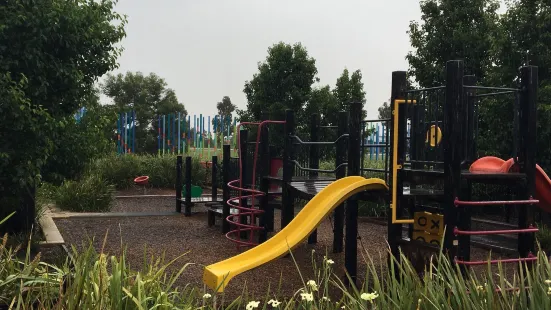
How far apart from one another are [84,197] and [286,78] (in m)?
8.90

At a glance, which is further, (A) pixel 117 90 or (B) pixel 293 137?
(A) pixel 117 90

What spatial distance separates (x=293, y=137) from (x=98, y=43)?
2.68 meters

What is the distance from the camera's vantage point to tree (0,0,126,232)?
233 inches

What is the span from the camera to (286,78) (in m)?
18.8

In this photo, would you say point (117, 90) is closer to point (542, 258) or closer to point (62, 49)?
point (62, 49)

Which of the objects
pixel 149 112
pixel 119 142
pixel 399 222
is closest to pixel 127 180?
pixel 119 142

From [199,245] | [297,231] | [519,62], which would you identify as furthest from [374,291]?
[519,62]

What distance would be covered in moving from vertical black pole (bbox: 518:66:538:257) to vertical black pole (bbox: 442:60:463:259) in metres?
0.86

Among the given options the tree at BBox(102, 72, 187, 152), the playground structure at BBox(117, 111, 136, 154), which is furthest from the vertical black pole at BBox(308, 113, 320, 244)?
the tree at BBox(102, 72, 187, 152)

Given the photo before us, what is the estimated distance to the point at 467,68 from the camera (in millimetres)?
14383

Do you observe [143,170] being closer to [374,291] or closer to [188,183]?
[188,183]

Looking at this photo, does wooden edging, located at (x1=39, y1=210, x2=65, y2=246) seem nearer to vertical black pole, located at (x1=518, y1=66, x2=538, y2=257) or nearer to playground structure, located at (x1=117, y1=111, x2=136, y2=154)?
vertical black pole, located at (x1=518, y1=66, x2=538, y2=257)

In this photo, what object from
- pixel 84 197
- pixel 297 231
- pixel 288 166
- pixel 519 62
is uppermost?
pixel 519 62

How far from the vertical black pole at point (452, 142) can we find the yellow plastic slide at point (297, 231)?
0.98 metres
